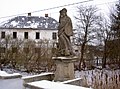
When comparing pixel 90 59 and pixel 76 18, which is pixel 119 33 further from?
pixel 76 18

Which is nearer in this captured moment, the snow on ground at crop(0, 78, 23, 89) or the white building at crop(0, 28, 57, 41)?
the snow on ground at crop(0, 78, 23, 89)

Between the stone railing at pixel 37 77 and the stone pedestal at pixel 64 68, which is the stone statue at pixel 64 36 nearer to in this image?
the stone pedestal at pixel 64 68

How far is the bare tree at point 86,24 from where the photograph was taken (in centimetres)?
2600

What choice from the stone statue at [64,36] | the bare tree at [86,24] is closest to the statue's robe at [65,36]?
the stone statue at [64,36]

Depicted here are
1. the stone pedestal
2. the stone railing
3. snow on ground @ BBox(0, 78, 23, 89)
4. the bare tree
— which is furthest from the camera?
the bare tree

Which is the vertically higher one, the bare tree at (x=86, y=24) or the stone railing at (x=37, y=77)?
the bare tree at (x=86, y=24)

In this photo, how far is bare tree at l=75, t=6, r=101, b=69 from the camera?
26000mm

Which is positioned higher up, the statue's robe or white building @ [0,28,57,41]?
white building @ [0,28,57,41]

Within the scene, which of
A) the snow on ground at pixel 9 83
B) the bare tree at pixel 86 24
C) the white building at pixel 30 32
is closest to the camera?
the snow on ground at pixel 9 83

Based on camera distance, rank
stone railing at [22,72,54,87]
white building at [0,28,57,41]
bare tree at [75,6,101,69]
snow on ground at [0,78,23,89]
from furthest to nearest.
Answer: white building at [0,28,57,41]
bare tree at [75,6,101,69]
stone railing at [22,72,54,87]
snow on ground at [0,78,23,89]

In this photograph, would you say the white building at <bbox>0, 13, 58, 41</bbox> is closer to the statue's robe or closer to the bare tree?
the bare tree

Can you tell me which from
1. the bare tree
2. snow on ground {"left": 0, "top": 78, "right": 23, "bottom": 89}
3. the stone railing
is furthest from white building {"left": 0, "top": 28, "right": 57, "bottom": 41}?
snow on ground {"left": 0, "top": 78, "right": 23, "bottom": 89}

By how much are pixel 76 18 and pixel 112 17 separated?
13.4ft

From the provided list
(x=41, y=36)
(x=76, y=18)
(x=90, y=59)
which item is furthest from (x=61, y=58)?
(x=41, y=36)
